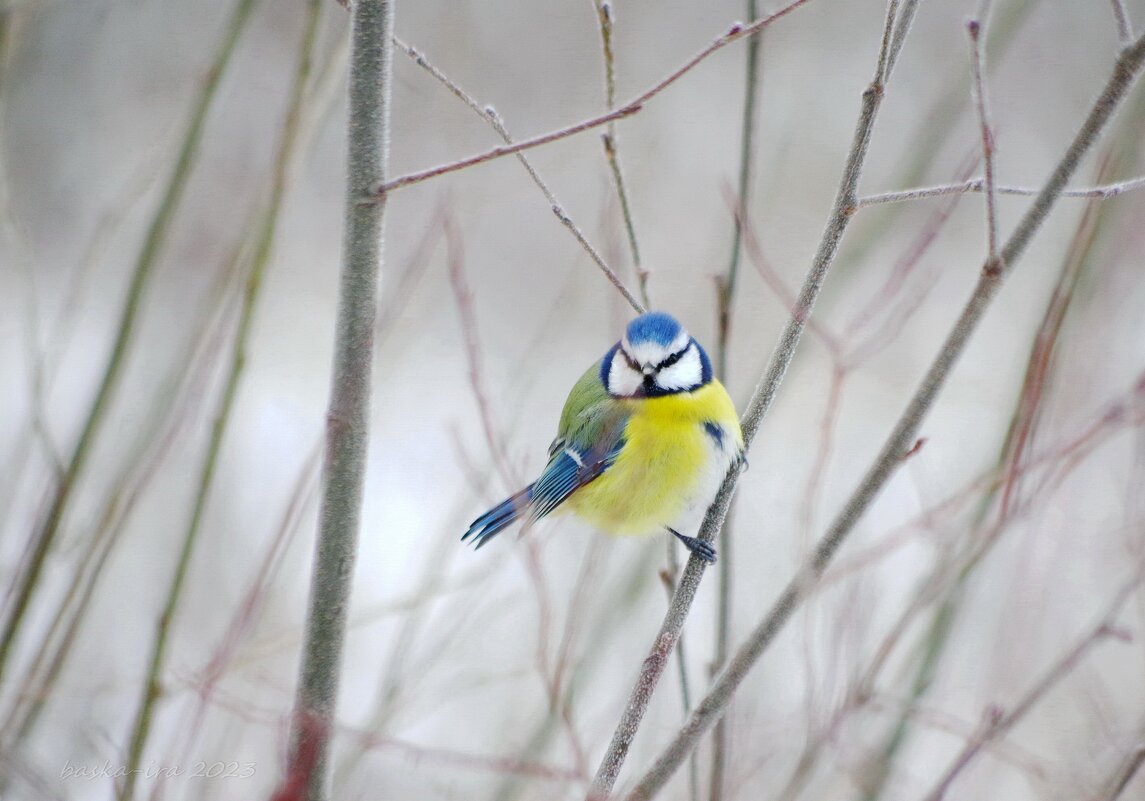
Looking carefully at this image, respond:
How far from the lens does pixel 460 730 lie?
3906 millimetres

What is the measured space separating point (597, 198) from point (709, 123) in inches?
43.0

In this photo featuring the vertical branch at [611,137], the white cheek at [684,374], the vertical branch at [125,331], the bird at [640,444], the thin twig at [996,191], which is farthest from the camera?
the white cheek at [684,374]

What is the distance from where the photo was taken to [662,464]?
2.21 m

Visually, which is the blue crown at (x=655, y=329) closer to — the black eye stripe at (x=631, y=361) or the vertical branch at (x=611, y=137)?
the black eye stripe at (x=631, y=361)

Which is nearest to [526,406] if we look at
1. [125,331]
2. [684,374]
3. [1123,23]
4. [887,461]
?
[684,374]

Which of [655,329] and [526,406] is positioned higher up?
[655,329]

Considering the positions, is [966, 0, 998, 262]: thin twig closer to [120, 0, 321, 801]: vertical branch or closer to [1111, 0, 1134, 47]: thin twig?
[1111, 0, 1134, 47]: thin twig

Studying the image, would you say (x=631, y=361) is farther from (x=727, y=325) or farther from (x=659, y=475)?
(x=727, y=325)

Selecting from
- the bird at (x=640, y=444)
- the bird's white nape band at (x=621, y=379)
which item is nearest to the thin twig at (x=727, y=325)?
the bird at (x=640, y=444)

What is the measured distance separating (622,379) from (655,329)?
314mm

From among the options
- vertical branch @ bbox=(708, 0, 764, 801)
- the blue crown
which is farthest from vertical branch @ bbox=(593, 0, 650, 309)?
the blue crown

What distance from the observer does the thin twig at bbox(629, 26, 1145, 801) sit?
1.14 meters

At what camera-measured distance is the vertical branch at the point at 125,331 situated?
5.36ft

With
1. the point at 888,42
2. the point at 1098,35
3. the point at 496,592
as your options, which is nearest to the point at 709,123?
the point at 1098,35
